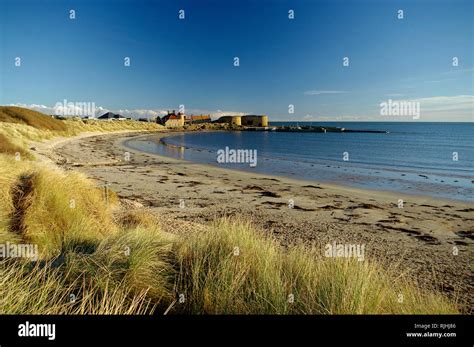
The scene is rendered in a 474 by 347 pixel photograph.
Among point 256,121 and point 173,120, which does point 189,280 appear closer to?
point 173,120

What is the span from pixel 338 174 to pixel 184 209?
1512 centimetres

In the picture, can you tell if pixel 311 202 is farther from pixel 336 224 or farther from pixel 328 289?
pixel 328 289

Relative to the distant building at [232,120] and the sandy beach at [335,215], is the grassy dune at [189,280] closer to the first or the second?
the sandy beach at [335,215]

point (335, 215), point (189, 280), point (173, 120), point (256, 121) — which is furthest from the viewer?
point (256, 121)

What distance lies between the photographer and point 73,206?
715cm

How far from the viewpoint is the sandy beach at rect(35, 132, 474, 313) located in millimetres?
7867

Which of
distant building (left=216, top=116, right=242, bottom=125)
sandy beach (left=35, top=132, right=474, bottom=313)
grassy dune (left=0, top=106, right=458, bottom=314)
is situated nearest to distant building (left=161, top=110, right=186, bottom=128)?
distant building (left=216, top=116, right=242, bottom=125)

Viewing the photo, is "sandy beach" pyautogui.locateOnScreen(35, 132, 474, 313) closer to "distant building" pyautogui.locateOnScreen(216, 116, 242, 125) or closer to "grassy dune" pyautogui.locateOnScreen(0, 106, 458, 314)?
"grassy dune" pyautogui.locateOnScreen(0, 106, 458, 314)

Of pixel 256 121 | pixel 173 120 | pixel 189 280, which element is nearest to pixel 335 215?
pixel 189 280

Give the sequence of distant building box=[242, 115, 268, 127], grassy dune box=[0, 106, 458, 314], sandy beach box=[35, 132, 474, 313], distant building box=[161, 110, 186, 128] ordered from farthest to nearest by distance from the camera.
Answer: distant building box=[242, 115, 268, 127] → distant building box=[161, 110, 186, 128] → sandy beach box=[35, 132, 474, 313] → grassy dune box=[0, 106, 458, 314]

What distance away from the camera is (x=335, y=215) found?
12.4 m

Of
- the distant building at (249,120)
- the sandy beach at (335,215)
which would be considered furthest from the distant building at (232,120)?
the sandy beach at (335,215)

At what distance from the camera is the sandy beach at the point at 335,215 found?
7.87 metres
